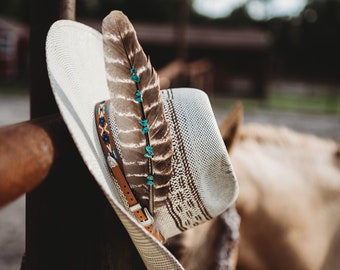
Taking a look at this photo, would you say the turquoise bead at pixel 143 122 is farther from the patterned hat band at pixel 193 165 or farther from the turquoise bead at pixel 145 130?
the patterned hat band at pixel 193 165

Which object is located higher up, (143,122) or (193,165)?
(143,122)

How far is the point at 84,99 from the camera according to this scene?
84 cm

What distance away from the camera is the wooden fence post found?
843mm

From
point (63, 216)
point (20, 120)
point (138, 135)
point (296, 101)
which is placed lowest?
point (296, 101)

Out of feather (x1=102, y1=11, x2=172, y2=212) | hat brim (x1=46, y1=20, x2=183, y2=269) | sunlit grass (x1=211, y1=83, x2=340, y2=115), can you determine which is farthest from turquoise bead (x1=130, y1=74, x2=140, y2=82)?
sunlit grass (x1=211, y1=83, x2=340, y2=115)

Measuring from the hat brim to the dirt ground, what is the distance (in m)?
2.13

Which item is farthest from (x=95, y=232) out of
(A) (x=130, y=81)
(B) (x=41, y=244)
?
(A) (x=130, y=81)

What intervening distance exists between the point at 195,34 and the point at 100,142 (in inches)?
809

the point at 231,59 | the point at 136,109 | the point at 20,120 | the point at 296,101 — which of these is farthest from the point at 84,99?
the point at 231,59

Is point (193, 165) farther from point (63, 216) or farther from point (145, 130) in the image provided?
point (63, 216)

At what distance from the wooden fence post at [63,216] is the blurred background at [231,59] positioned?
1.84 meters

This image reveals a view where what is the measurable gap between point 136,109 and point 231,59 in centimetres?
2129

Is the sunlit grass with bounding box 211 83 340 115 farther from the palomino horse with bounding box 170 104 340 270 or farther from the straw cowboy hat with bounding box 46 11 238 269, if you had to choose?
the straw cowboy hat with bounding box 46 11 238 269

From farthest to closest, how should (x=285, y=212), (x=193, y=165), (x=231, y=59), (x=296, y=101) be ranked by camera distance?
(x=231, y=59), (x=296, y=101), (x=285, y=212), (x=193, y=165)
